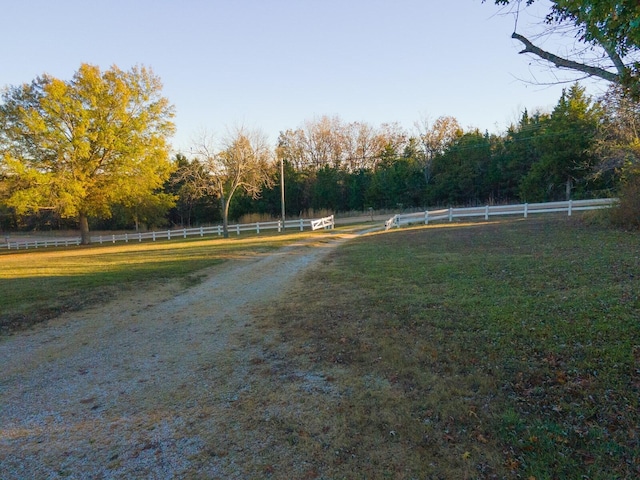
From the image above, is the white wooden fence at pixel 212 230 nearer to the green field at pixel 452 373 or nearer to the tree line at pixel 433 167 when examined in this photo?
the tree line at pixel 433 167

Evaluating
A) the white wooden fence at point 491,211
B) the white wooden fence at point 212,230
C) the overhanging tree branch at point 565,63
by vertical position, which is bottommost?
the white wooden fence at point 212,230

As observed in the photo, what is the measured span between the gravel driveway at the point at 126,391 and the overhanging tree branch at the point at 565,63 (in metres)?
5.48

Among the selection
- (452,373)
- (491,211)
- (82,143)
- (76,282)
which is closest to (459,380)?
(452,373)

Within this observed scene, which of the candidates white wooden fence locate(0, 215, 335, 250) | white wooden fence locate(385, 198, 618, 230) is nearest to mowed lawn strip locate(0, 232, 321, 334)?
white wooden fence locate(385, 198, 618, 230)

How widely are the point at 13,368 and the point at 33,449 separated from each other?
7.73ft

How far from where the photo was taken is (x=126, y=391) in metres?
4.07

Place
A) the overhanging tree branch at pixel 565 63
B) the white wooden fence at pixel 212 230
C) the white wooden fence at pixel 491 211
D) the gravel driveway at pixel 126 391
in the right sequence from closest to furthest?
the gravel driveway at pixel 126 391, the overhanging tree branch at pixel 565 63, the white wooden fence at pixel 491 211, the white wooden fence at pixel 212 230

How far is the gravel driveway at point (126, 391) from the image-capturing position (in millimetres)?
2893

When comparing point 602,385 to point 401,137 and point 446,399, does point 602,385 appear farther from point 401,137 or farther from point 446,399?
point 401,137

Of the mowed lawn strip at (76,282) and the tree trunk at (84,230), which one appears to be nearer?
the mowed lawn strip at (76,282)

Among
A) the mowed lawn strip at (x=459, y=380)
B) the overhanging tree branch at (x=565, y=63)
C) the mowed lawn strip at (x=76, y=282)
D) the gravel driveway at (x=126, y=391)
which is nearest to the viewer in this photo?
the mowed lawn strip at (x=459, y=380)

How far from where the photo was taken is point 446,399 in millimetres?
3518

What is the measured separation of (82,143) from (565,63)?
90.1 ft

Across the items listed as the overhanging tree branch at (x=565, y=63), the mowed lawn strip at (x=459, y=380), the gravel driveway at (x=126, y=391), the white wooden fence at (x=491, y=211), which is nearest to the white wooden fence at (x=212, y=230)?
the white wooden fence at (x=491, y=211)
